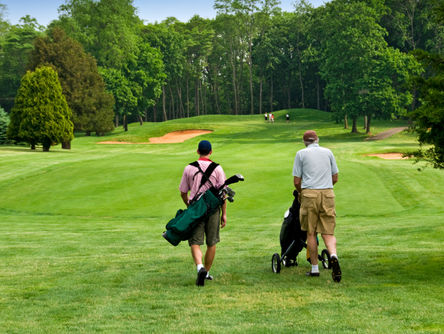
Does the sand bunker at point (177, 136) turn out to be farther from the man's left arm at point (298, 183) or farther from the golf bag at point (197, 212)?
the golf bag at point (197, 212)

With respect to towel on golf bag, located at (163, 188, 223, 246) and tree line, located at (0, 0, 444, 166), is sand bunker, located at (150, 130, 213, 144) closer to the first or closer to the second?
tree line, located at (0, 0, 444, 166)

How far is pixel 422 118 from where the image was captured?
26.2ft

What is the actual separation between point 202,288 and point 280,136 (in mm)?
52664

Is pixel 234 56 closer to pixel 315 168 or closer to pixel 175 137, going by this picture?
pixel 175 137

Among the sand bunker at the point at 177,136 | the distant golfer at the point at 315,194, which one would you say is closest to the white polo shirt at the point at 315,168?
the distant golfer at the point at 315,194

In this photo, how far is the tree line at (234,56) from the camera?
56.5 metres

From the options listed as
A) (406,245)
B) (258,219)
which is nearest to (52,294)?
(406,245)

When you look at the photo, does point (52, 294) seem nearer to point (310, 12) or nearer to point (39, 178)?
point (39, 178)

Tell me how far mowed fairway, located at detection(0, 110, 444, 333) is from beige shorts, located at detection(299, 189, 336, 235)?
2.51 feet

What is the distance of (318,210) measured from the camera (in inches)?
313

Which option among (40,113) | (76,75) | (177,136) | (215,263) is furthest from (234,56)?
(215,263)

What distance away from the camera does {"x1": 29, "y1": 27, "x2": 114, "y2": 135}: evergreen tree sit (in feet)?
187

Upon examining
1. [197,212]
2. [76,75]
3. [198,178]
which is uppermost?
[76,75]

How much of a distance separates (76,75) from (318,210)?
177 feet
